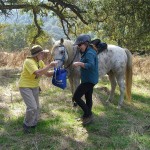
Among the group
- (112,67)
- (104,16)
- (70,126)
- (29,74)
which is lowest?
(70,126)

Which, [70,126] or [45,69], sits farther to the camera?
[70,126]

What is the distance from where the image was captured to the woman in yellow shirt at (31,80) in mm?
5816

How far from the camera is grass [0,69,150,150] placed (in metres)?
5.61

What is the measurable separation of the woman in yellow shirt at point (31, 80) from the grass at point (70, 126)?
14.9 inches

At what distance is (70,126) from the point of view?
6590mm

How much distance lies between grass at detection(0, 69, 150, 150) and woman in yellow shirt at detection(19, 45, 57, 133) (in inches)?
14.9

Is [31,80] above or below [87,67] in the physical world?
below

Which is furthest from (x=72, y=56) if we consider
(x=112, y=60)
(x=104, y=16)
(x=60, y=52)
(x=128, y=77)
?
(x=104, y=16)

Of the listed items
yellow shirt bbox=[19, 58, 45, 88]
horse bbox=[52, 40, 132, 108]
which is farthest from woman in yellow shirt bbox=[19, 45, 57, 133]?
horse bbox=[52, 40, 132, 108]

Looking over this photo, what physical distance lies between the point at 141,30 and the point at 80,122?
19.8 ft

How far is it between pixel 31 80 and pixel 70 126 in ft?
4.43

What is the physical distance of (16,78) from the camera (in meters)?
11.1

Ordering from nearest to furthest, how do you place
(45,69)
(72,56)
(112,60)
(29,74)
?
(45,69), (29,74), (72,56), (112,60)

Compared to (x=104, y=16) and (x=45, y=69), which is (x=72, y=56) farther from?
(x=104, y=16)
